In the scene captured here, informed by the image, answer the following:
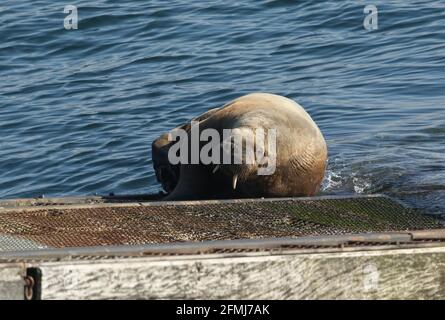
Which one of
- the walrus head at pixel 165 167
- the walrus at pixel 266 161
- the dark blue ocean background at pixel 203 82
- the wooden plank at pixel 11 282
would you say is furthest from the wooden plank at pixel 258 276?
the walrus head at pixel 165 167

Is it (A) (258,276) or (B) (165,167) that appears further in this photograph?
(B) (165,167)

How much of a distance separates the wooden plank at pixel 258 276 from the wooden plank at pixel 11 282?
100 millimetres

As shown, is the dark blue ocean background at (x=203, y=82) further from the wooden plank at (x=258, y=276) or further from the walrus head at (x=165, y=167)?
the wooden plank at (x=258, y=276)

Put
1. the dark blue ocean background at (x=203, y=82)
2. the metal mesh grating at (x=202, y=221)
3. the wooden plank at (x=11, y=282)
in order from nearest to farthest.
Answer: the wooden plank at (x=11, y=282)
the metal mesh grating at (x=202, y=221)
the dark blue ocean background at (x=203, y=82)

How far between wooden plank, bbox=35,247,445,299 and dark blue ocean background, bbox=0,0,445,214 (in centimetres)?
206

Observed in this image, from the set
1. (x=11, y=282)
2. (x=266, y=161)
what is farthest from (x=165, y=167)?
(x=11, y=282)

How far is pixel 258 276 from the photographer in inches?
199

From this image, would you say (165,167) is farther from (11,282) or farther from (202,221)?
(11,282)

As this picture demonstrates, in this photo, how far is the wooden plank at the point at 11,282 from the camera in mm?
4793

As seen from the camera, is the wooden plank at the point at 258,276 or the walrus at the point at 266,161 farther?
the walrus at the point at 266,161

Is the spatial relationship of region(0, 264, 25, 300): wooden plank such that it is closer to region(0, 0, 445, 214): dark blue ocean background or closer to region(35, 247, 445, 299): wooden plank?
region(35, 247, 445, 299): wooden plank

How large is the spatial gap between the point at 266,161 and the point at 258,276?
285 cm

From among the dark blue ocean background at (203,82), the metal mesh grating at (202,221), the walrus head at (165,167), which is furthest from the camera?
the dark blue ocean background at (203,82)

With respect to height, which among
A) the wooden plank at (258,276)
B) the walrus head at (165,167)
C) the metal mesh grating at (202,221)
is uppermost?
the wooden plank at (258,276)
